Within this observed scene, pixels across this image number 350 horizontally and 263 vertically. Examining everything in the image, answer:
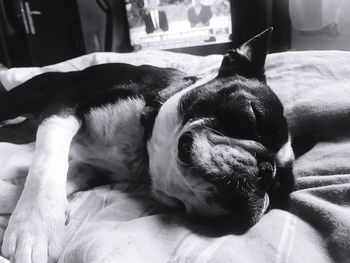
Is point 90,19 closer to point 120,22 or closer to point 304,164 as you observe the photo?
point 120,22

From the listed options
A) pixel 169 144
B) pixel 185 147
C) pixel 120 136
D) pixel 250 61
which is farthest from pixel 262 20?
pixel 185 147

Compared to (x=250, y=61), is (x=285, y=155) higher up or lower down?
lower down

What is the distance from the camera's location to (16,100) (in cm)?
189

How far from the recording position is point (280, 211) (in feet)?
3.10

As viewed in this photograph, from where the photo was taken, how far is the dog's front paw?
33.6 inches

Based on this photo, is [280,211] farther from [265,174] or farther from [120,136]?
[120,136]

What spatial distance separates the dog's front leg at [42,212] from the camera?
34.0 inches

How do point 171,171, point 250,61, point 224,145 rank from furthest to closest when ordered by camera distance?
point 250,61, point 171,171, point 224,145

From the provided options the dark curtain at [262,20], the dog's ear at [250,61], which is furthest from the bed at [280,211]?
the dark curtain at [262,20]

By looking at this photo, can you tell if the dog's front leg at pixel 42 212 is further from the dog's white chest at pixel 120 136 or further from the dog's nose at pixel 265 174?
the dog's nose at pixel 265 174

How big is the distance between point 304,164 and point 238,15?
2602 millimetres

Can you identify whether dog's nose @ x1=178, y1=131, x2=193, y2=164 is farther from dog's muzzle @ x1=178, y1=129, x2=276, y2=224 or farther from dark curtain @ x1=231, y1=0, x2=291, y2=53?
dark curtain @ x1=231, y1=0, x2=291, y2=53

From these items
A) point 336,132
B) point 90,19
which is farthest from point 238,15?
point 336,132

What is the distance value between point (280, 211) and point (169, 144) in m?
0.37
